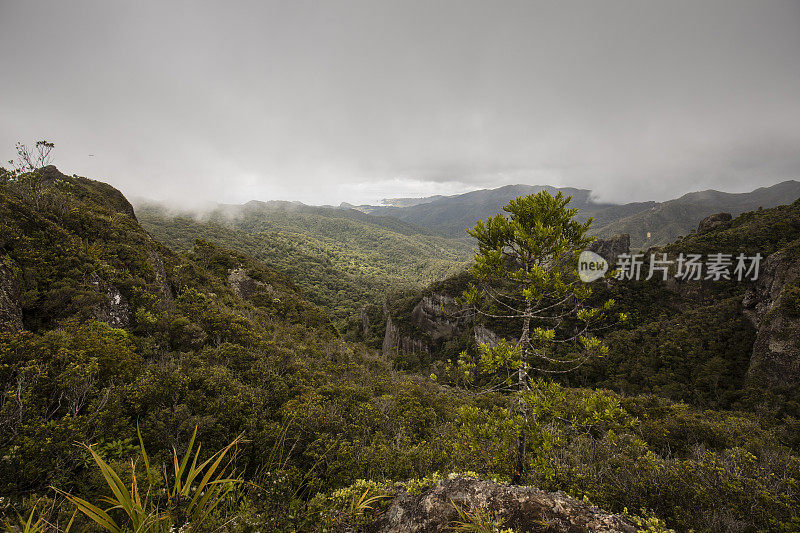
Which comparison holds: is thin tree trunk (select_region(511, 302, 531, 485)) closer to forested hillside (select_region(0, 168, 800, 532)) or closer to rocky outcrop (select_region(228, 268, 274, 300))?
forested hillside (select_region(0, 168, 800, 532))

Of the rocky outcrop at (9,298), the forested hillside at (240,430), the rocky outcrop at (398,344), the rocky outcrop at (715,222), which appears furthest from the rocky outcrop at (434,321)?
the rocky outcrop at (715,222)

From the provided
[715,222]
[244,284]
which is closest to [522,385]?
[244,284]

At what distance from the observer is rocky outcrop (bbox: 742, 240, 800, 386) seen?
84.3ft

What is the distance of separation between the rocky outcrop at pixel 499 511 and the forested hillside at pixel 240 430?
0.09m

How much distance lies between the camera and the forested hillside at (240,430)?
13.4 ft

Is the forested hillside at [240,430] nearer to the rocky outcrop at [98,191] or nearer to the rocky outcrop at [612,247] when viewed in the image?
the rocky outcrop at [98,191]

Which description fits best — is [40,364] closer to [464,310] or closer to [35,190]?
[464,310]

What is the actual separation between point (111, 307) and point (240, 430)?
8734 millimetres

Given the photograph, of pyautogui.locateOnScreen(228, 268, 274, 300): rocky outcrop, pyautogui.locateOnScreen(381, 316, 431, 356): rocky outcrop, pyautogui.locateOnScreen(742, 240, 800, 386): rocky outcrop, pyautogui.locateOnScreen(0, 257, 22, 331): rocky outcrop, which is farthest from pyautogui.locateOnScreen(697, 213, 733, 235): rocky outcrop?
pyautogui.locateOnScreen(0, 257, 22, 331): rocky outcrop

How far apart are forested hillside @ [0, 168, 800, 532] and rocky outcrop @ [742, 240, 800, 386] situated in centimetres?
1632

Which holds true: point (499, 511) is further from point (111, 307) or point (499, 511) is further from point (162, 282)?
point (162, 282)

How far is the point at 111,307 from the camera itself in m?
11.3

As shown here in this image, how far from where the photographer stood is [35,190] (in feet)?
44.2

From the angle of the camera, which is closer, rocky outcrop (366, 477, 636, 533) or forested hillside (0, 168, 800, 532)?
rocky outcrop (366, 477, 636, 533)
